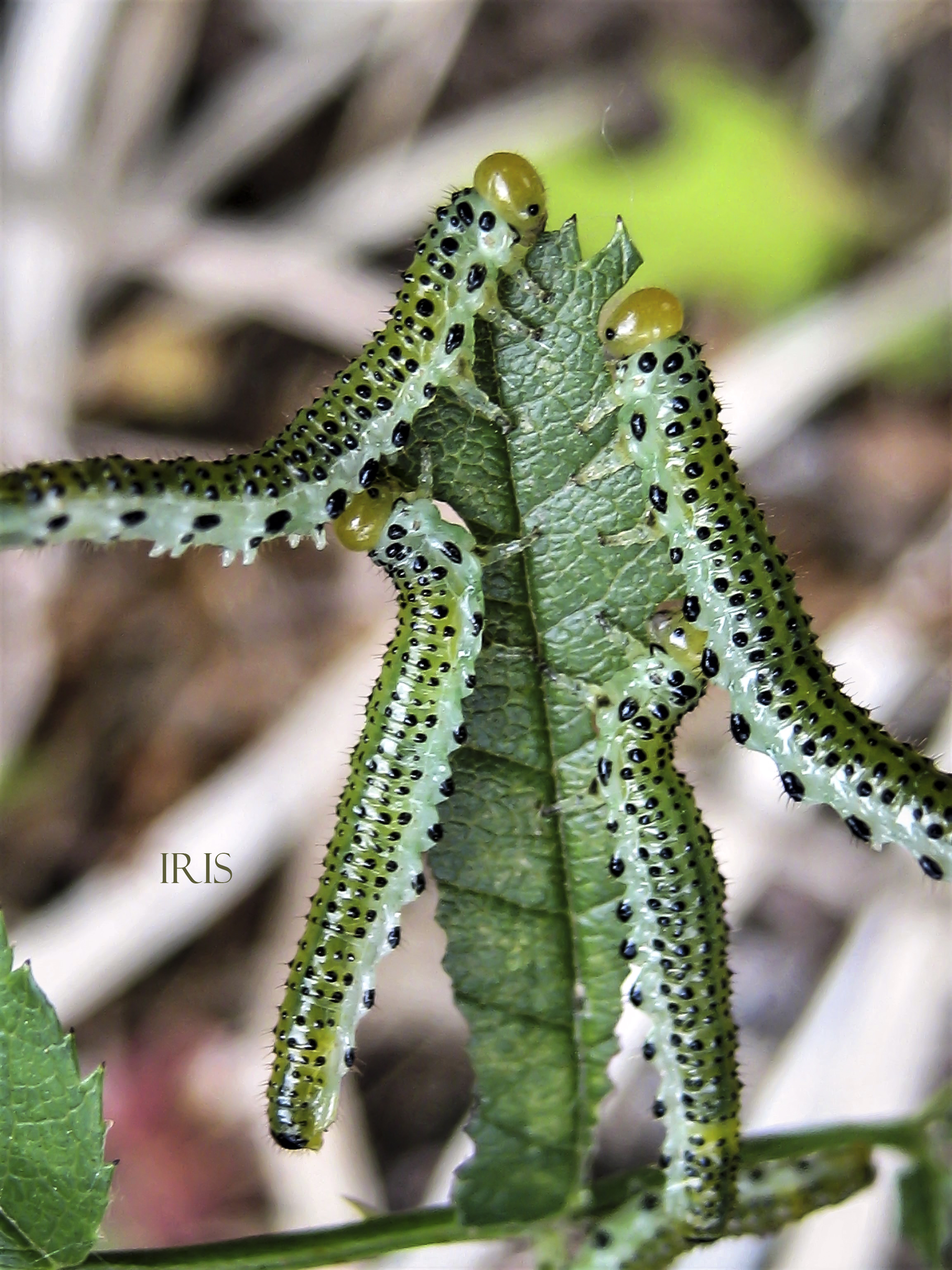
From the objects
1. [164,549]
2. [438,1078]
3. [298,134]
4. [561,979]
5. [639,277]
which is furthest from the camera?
[298,134]

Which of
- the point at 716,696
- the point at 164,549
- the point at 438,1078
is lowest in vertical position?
the point at 438,1078

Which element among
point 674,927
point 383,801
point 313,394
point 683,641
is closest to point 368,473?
point 383,801

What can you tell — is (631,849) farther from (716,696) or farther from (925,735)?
(925,735)

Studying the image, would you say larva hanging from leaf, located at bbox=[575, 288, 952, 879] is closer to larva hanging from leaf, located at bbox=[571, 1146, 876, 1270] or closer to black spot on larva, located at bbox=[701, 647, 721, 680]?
black spot on larva, located at bbox=[701, 647, 721, 680]

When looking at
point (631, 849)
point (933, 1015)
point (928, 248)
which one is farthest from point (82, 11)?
point (933, 1015)

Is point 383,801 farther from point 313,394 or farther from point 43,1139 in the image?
point 313,394

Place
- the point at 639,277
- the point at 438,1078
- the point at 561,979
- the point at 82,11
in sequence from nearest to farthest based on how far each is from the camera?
the point at 561,979, the point at 639,277, the point at 438,1078, the point at 82,11

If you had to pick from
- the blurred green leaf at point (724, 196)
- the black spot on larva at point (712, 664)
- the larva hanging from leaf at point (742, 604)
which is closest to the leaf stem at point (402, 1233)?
the larva hanging from leaf at point (742, 604)
